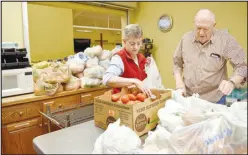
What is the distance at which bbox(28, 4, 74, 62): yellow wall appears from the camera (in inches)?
107

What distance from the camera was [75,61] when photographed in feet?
8.79

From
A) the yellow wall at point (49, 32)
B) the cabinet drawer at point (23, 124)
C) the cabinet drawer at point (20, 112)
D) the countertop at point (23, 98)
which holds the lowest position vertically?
the cabinet drawer at point (23, 124)

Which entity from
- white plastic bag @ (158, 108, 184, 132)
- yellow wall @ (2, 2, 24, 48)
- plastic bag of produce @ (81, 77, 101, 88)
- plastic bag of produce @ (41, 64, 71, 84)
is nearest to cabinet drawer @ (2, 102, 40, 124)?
plastic bag of produce @ (41, 64, 71, 84)

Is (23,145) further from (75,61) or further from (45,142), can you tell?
(45,142)

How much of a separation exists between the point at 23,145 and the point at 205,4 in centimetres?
303

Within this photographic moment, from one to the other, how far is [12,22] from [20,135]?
1.41m

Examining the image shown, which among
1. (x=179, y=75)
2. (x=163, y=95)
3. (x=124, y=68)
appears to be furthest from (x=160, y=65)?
(x=163, y=95)

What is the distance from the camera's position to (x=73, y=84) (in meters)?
2.53

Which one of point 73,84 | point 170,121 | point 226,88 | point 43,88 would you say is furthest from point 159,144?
point 73,84

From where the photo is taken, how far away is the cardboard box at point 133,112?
0.99 metres

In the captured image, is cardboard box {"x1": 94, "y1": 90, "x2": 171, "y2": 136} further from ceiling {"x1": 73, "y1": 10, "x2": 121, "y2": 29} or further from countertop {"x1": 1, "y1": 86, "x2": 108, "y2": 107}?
ceiling {"x1": 73, "y1": 10, "x2": 121, "y2": 29}

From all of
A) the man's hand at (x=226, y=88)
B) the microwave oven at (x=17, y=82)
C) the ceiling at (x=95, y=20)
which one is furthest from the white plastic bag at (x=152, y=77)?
the ceiling at (x=95, y=20)

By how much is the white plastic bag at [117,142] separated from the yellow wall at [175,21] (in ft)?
8.19

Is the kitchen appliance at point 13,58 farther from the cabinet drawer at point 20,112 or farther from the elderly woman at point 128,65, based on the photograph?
the elderly woman at point 128,65
